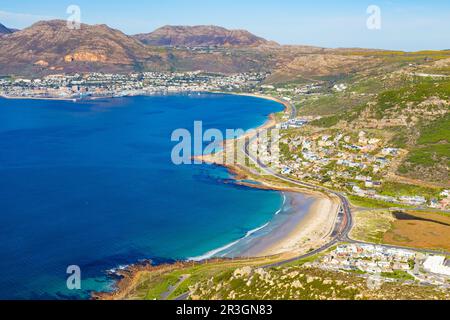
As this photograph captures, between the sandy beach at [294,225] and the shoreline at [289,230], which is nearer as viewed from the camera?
the shoreline at [289,230]

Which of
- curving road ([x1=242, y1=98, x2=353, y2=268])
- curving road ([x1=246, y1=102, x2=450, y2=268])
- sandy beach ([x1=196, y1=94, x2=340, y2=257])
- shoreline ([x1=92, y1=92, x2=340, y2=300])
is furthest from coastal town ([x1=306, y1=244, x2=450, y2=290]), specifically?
sandy beach ([x1=196, y1=94, x2=340, y2=257])

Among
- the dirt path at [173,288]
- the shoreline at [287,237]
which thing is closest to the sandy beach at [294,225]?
the shoreline at [287,237]

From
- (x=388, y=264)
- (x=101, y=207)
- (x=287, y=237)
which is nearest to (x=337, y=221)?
(x=287, y=237)

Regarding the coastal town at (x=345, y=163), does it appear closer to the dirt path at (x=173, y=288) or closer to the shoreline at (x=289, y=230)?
the shoreline at (x=289, y=230)

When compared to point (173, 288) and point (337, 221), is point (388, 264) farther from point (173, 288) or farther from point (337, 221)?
point (173, 288)

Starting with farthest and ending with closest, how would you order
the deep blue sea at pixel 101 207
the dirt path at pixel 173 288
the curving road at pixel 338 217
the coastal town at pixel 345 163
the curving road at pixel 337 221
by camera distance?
the coastal town at pixel 345 163, the curving road at pixel 338 217, the curving road at pixel 337 221, the deep blue sea at pixel 101 207, the dirt path at pixel 173 288

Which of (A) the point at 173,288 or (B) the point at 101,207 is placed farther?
(B) the point at 101,207

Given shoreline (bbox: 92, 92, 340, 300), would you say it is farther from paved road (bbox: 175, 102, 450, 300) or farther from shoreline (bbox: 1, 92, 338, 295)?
paved road (bbox: 175, 102, 450, 300)

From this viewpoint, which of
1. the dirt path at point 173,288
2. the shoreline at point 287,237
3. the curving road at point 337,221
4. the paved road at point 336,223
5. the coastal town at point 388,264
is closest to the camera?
the dirt path at point 173,288
